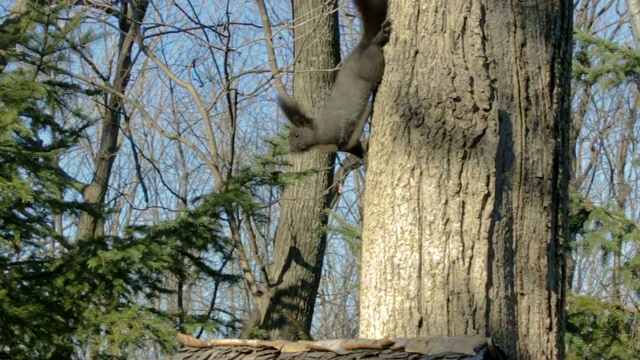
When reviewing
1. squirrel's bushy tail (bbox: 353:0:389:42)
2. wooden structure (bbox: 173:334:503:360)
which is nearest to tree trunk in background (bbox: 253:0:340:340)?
squirrel's bushy tail (bbox: 353:0:389:42)

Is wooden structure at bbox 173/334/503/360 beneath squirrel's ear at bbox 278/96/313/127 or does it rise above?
beneath

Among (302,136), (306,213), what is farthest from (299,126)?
(306,213)

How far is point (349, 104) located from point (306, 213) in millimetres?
1960

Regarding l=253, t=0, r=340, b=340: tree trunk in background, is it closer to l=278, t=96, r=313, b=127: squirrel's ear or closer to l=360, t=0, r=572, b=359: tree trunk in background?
l=278, t=96, r=313, b=127: squirrel's ear

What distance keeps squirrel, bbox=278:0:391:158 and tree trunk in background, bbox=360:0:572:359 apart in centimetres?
100

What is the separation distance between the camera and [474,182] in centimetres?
253

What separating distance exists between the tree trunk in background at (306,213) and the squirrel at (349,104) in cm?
74

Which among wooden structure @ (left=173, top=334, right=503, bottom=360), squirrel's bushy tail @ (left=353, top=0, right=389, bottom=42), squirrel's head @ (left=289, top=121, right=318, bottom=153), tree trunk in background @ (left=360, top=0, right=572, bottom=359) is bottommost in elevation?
wooden structure @ (left=173, top=334, right=503, bottom=360)

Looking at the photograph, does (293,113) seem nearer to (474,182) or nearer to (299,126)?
(299,126)

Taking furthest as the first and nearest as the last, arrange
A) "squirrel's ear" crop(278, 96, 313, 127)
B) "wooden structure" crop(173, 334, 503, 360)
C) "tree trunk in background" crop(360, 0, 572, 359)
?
"squirrel's ear" crop(278, 96, 313, 127), "tree trunk in background" crop(360, 0, 572, 359), "wooden structure" crop(173, 334, 503, 360)

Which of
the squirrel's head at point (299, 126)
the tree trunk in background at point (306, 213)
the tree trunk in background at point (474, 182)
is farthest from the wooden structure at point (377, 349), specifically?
the tree trunk in background at point (306, 213)

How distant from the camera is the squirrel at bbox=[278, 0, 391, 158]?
13.8 feet

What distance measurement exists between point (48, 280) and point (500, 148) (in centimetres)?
371

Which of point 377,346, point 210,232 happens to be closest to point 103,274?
point 210,232
